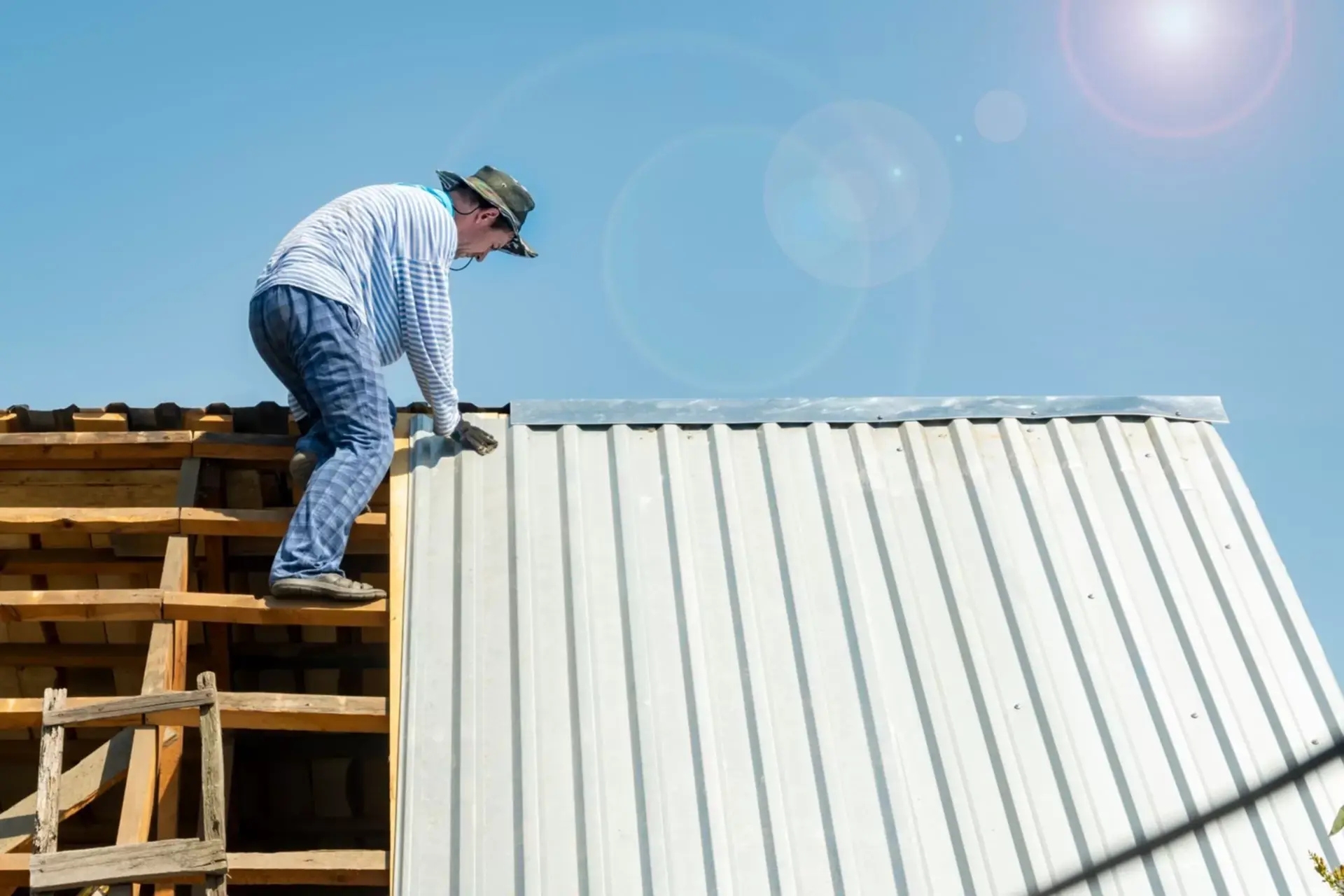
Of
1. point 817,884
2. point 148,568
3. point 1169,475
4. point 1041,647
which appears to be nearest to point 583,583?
point 817,884

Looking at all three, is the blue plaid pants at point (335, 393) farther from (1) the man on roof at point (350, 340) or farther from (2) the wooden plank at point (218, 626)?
(2) the wooden plank at point (218, 626)

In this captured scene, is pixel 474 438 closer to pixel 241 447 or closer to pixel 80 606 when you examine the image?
pixel 241 447

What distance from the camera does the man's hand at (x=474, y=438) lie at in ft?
Result: 16.6

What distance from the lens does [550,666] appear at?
434cm

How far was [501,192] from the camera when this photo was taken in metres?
5.24

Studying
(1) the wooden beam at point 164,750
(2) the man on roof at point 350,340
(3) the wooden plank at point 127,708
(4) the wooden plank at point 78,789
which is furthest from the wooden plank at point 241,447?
(3) the wooden plank at point 127,708

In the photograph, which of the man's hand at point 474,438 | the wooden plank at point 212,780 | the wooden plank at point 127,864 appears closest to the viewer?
the wooden plank at point 127,864

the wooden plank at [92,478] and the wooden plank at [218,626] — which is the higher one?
the wooden plank at [92,478]

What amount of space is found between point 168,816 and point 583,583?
1739 millimetres

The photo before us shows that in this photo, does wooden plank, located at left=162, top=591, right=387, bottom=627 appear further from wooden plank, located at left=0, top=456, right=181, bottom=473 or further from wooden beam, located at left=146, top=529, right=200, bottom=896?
wooden plank, located at left=0, top=456, right=181, bottom=473

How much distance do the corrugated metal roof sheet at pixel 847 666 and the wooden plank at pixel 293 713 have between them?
21 cm

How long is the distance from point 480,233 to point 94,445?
201 centimetres

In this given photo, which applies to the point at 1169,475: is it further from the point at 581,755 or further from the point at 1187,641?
the point at 581,755

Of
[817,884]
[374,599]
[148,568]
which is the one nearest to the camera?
[817,884]
